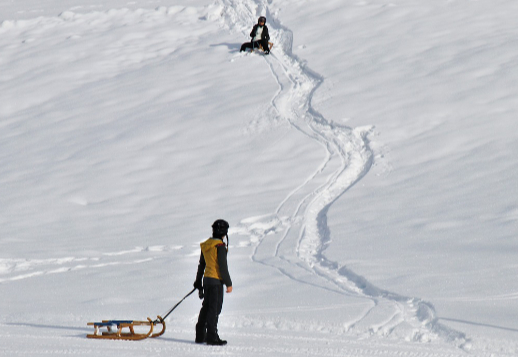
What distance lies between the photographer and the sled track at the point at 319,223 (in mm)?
6617

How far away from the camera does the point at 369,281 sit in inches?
302

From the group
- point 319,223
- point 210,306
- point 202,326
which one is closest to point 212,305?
point 210,306

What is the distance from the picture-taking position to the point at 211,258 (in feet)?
20.1

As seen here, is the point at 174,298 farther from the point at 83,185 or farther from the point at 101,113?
the point at 101,113

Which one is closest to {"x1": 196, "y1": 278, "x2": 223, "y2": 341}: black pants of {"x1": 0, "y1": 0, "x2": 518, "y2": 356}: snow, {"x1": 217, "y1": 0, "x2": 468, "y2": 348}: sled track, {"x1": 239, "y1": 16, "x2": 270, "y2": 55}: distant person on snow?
{"x1": 0, "y1": 0, "x2": 518, "y2": 356}: snow

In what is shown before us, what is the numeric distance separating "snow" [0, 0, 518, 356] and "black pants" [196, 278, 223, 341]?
0.17 meters

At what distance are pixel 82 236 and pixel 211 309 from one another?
17.3ft

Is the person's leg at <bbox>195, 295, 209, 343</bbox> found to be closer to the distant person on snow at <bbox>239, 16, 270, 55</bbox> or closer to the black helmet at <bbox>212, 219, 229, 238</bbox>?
the black helmet at <bbox>212, 219, 229, 238</bbox>

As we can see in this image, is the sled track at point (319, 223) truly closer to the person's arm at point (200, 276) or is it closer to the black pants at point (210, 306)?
the black pants at point (210, 306)

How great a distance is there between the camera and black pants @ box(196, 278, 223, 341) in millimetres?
6094

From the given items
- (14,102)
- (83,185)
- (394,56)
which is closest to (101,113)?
(14,102)

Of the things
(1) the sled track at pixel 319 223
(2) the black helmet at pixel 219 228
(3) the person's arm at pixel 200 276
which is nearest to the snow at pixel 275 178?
(1) the sled track at pixel 319 223

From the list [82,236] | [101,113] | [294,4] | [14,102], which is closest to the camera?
[82,236]

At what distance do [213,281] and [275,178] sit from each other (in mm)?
6377
